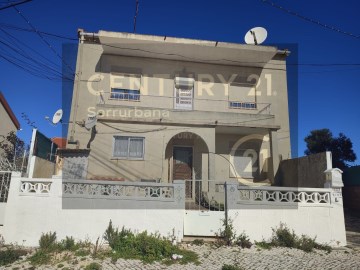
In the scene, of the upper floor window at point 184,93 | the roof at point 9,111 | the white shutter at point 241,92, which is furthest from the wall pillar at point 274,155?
the roof at point 9,111

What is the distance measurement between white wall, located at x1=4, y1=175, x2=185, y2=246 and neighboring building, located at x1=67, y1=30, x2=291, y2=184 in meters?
4.02

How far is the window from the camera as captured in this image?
12.5 meters

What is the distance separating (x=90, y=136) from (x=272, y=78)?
989 centimetres

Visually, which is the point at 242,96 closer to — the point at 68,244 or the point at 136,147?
the point at 136,147

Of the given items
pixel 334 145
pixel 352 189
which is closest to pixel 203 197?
pixel 352 189

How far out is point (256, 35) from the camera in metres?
14.9

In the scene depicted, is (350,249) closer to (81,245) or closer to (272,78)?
(81,245)

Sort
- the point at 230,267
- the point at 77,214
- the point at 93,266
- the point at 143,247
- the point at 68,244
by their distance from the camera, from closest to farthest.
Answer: the point at 230,267 < the point at 93,266 < the point at 143,247 < the point at 68,244 < the point at 77,214

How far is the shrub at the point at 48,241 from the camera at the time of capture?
24.1 ft

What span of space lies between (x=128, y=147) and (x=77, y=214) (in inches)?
198

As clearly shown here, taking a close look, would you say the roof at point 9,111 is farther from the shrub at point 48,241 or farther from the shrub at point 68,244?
the shrub at point 68,244

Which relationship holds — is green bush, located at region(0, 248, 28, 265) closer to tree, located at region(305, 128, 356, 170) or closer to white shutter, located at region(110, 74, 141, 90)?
white shutter, located at region(110, 74, 141, 90)

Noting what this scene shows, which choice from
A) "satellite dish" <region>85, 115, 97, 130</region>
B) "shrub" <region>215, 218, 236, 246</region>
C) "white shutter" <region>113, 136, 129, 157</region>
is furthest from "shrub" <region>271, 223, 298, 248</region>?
"satellite dish" <region>85, 115, 97, 130</region>

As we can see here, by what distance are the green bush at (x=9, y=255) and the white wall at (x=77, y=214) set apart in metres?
0.63
